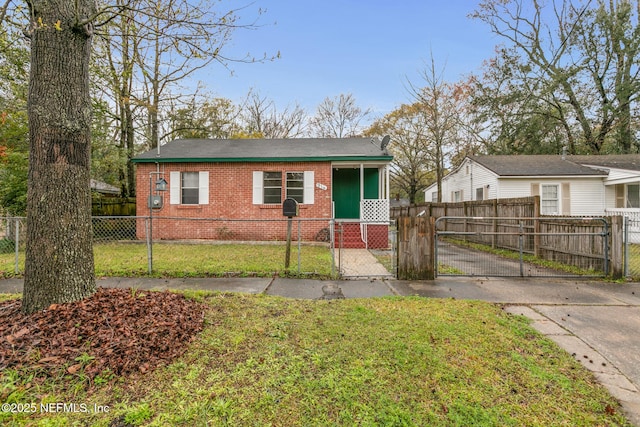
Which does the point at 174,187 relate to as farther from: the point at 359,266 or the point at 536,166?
the point at 536,166

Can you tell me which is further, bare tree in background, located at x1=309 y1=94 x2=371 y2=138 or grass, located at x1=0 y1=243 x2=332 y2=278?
bare tree in background, located at x1=309 y1=94 x2=371 y2=138

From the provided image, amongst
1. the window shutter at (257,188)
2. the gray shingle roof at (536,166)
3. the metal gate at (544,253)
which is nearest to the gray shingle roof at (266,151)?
the window shutter at (257,188)

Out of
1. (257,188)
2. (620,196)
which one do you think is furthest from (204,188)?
(620,196)

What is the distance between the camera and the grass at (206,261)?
6.27 meters

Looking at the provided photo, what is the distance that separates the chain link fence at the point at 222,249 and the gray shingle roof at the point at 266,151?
2411 millimetres

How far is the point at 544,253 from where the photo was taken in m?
8.09

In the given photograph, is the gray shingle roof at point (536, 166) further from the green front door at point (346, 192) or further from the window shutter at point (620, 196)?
the green front door at point (346, 192)

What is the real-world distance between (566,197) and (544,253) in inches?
335

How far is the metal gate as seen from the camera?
616 cm

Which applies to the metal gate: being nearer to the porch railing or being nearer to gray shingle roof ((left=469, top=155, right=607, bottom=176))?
the porch railing

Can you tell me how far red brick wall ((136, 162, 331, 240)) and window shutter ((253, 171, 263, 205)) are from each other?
13 centimetres

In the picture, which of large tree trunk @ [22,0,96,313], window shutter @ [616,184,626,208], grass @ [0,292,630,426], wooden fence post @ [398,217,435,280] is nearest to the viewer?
grass @ [0,292,630,426]

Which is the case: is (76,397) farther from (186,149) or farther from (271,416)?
(186,149)

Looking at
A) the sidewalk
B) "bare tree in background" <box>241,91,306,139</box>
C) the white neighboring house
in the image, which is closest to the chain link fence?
the sidewalk
